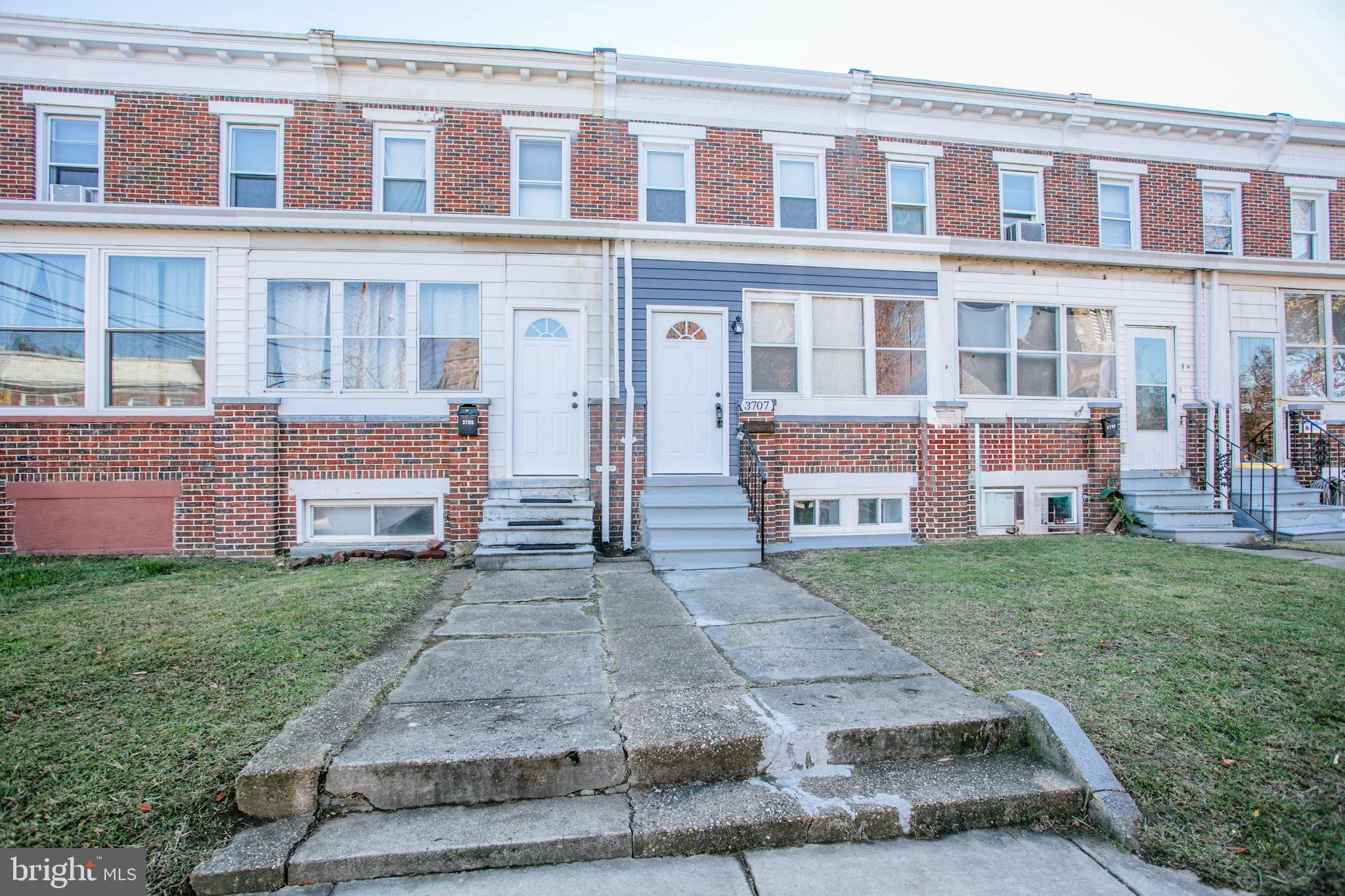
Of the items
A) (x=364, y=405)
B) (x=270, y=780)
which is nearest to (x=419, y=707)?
(x=270, y=780)

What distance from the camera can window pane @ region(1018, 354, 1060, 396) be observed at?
30.0 feet

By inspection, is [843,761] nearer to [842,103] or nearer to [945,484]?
[945,484]

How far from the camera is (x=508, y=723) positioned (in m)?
2.84

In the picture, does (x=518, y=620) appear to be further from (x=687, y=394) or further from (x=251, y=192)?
Answer: (x=251, y=192)

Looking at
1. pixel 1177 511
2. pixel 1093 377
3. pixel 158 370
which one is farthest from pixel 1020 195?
pixel 158 370

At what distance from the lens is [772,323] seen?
851cm

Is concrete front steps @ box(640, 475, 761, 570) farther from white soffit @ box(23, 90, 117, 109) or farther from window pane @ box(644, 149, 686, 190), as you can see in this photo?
white soffit @ box(23, 90, 117, 109)

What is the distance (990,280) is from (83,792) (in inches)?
392

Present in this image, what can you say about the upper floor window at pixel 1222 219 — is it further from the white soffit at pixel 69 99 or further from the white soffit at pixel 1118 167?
the white soffit at pixel 69 99

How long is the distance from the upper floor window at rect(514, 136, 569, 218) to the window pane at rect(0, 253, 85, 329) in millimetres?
5184

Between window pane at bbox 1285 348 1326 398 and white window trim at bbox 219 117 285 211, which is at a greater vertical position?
white window trim at bbox 219 117 285 211

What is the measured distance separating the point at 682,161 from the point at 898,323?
12.1 ft

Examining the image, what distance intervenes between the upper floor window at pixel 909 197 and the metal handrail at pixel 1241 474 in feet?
16.8

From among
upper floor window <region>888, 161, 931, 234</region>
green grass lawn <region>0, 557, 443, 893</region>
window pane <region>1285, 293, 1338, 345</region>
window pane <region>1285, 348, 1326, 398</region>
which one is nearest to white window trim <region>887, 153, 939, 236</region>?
upper floor window <region>888, 161, 931, 234</region>
